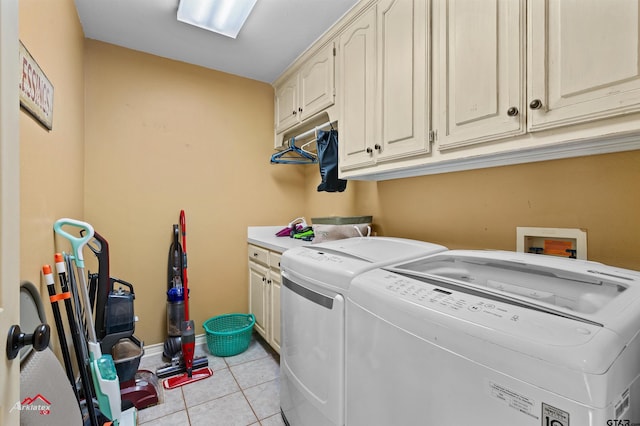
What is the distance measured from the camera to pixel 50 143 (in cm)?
130

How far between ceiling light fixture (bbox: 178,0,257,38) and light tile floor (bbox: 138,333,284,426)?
2.42 metres

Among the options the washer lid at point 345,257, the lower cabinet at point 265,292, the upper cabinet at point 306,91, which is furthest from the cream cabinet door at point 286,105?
the washer lid at point 345,257

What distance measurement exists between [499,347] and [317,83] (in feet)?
6.74

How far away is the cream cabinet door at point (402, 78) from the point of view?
A: 4.54ft

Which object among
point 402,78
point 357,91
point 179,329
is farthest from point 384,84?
point 179,329

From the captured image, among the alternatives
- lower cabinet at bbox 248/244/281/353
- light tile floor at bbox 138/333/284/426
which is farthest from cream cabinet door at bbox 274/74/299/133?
light tile floor at bbox 138/333/284/426

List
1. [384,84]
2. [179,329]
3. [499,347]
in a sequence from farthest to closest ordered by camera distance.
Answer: [179,329]
[384,84]
[499,347]

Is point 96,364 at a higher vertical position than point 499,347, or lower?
lower

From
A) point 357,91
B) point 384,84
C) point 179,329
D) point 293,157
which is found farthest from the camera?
point 293,157

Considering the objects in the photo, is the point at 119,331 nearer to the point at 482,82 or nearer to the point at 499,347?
the point at 499,347

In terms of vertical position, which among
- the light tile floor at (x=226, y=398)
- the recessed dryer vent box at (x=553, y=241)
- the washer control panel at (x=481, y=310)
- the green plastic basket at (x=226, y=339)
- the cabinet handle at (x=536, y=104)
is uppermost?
the cabinet handle at (x=536, y=104)

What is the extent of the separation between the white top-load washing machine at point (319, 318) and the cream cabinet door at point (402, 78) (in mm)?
539

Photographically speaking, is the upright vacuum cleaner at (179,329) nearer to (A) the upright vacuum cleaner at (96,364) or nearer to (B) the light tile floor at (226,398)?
(B) the light tile floor at (226,398)

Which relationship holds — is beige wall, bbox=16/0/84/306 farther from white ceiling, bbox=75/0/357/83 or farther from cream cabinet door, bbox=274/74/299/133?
cream cabinet door, bbox=274/74/299/133
